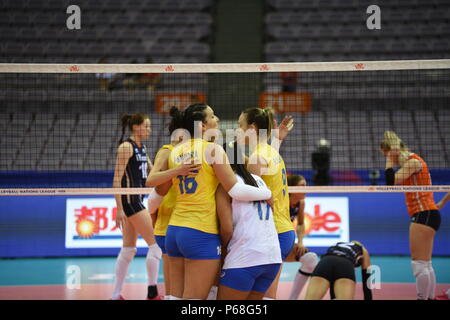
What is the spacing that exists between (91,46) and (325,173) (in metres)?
9.70

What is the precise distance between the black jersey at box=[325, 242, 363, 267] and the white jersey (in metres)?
1.21

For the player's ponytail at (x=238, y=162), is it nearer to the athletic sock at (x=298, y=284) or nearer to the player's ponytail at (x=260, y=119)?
the player's ponytail at (x=260, y=119)

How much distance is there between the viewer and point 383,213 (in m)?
10.2

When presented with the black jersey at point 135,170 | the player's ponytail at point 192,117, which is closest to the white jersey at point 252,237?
the player's ponytail at point 192,117

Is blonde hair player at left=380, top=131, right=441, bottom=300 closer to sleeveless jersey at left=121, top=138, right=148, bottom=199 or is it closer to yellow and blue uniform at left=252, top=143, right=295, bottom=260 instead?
yellow and blue uniform at left=252, top=143, right=295, bottom=260

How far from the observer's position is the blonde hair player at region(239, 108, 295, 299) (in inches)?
175

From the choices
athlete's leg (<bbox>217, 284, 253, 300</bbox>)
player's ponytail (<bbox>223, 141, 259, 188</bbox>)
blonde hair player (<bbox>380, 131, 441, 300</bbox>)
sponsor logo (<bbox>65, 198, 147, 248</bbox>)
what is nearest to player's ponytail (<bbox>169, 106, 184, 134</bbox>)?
player's ponytail (<bbox>223, 141, 259, 188</bbox>)

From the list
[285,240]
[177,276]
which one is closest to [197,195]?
[177,276]

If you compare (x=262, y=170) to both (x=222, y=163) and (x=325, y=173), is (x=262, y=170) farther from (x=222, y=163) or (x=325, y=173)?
(x=325, y=173)

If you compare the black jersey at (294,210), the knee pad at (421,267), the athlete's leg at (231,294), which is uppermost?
the black jersey at (294,210)

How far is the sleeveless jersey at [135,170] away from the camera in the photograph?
688 centimetres

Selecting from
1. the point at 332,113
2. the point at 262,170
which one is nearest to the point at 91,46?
the point at 332,113

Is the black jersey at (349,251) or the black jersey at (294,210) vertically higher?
the black jersey at (294,210)

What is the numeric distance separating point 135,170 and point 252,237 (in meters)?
3.22
